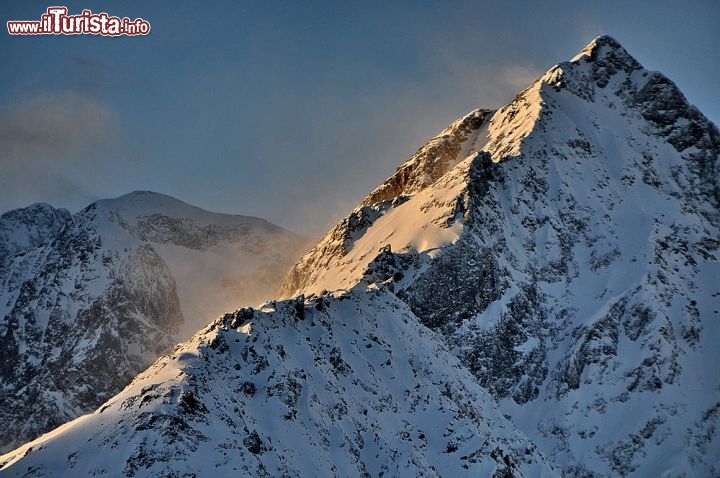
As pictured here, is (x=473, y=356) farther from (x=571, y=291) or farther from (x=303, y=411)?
(x=303, y=411)

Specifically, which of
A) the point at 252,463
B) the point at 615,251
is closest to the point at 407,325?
the point at 252,463

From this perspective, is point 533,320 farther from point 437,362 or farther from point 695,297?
point 437,362

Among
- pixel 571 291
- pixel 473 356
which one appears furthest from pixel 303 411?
pixel 571 291

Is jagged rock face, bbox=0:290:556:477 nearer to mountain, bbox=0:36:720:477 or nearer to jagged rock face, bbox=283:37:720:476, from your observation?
mountain, bbox=0:36:720:477

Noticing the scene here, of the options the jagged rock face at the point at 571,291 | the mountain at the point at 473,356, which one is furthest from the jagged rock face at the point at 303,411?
the jagged rock face at the point at 571,291

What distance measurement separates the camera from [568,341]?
16875cm

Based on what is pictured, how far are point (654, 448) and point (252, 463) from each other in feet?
276

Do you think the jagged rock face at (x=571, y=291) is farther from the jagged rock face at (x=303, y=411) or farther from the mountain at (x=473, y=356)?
the jagged rock face at (x=303, y=411)

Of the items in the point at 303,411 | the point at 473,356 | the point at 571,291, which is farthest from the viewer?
the point at 571,291

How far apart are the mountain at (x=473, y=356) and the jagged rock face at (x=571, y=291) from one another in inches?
12.6

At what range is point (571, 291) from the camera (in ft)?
585

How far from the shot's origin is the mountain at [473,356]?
3519 inches

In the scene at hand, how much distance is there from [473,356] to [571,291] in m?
29.6

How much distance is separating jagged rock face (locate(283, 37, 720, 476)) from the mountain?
32 centimetres
